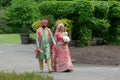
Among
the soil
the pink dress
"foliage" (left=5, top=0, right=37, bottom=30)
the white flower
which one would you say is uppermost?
the white flower

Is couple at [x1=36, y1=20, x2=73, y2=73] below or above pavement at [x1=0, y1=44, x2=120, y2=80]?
above

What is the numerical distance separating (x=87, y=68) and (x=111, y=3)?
31.5 feet

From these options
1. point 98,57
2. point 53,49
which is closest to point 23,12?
point 98,57

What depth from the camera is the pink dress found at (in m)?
16.2

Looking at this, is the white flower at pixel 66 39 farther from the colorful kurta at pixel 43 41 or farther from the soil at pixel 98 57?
the soil at pixel 98 57

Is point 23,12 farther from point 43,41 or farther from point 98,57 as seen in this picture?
point 43,41

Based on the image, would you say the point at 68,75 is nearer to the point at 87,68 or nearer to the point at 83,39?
the point at 87,68

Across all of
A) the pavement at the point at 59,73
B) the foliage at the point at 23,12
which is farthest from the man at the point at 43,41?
the foliage at the point at 23,12

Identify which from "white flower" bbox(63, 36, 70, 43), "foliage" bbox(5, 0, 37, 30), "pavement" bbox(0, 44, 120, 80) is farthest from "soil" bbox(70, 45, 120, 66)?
"foliage" bbox(5, 0, 37, 30)

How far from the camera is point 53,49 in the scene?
16.3 metres

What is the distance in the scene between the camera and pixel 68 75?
15258 mm

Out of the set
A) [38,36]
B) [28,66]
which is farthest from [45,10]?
[38,36]

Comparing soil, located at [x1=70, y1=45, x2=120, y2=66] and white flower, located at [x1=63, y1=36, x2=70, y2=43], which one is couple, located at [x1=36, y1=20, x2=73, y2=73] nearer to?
white flower, located at [x1=63, y1=36, x2=70, y2=43]

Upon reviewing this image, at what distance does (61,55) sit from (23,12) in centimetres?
3419
